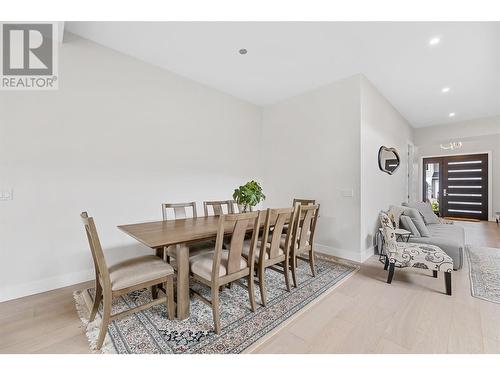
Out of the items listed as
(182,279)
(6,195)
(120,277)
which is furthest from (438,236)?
(6,195)

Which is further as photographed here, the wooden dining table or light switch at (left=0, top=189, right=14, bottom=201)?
light switch at (left=0, top=189, right=14, bottom=201)

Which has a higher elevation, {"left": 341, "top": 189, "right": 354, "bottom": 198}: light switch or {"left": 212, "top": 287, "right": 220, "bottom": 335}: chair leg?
{"left": 341, "top": 189, "right": 354, "bottom": 198}: light switch

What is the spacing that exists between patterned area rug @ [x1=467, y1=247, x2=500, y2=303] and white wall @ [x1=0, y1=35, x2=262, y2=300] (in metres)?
3.77

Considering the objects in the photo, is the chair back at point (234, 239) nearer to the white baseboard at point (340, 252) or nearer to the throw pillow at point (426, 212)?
the white baseboard at point (340, 252)

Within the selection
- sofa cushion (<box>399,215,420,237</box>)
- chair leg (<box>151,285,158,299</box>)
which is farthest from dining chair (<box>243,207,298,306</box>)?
sofa cushion (<box>399,215,420,237</box>)

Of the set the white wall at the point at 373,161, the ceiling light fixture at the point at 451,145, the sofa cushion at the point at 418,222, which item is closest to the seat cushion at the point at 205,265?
the white wall at the point at 373,161

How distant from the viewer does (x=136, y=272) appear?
5.45 ft

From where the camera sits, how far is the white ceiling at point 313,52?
237 cm

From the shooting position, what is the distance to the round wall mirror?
156 inches

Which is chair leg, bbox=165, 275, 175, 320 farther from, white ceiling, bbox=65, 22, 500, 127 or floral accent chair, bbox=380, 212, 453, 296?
white ceiling, bbox=65, 22, 500, 127

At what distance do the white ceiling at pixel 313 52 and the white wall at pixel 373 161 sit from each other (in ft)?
1.10

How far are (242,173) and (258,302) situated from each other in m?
2.71
